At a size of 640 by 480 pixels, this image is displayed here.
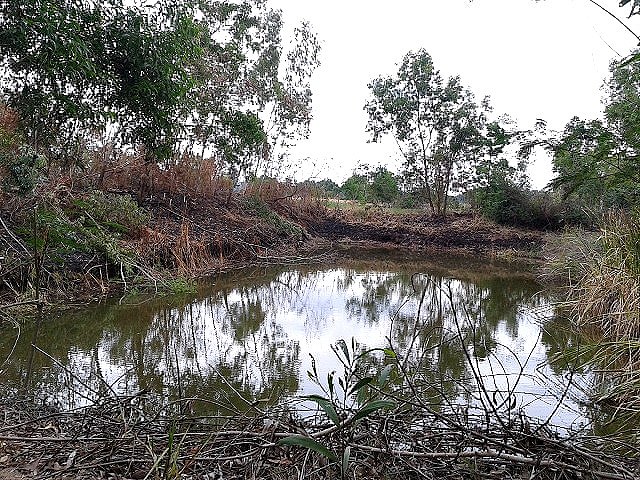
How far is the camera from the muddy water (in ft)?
10.5

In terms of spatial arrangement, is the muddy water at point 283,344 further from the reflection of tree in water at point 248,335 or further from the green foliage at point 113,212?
the green foliage at point 113,212

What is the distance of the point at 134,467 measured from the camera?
2.02m

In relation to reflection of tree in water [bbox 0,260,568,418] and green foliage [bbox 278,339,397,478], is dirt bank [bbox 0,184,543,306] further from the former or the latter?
green foliage [bbox 278,339,397,478]

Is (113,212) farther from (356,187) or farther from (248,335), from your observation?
(356,187)

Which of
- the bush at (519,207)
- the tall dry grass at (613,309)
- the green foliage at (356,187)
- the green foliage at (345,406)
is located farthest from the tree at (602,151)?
the green foliage at (356,187)

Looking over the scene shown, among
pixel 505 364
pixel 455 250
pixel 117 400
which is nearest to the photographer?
pixel 117 400

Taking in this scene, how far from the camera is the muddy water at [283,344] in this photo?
3186mm

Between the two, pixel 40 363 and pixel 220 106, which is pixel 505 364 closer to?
pixel 40 363

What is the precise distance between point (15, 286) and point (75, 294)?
0.67 m

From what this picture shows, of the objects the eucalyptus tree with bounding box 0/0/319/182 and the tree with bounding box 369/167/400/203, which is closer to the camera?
the eucalyptus tree with bounding box 0/0/319/182

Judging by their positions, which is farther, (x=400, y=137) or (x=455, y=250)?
(x=400, y=137)

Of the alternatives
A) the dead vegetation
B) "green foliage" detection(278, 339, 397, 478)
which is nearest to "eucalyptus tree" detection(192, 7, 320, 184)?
the dead vegetation

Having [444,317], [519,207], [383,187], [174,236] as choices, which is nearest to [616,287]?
[444,317]

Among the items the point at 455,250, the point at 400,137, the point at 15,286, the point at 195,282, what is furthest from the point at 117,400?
the point at 400,137
